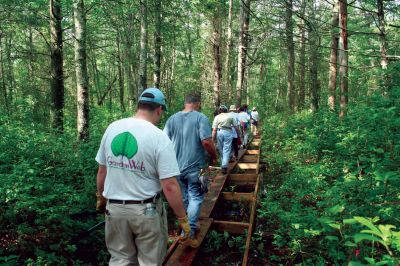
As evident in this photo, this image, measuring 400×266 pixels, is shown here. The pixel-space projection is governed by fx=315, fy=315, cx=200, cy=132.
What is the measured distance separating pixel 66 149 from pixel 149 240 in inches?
182

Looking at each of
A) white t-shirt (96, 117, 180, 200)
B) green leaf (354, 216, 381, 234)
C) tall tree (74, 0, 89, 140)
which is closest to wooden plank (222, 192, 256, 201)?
tall tree (74, 0, 89, 140)

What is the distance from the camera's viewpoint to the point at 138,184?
3131 millimetres

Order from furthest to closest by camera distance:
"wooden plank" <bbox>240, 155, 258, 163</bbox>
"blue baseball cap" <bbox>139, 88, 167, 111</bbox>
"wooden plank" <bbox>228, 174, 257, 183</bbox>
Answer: "wooden plank" <bbox>240, 155, 258, 163</bbox> → "wooden plank" <bbox>228, 174, 257, 183</bbox> → "blue baseball cap" <bbox>139, 88, 167, 111</bbox>

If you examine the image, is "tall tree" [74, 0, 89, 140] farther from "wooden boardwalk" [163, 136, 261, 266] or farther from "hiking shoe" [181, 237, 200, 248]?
"hiking shoe" [181, 237, 200, 248]

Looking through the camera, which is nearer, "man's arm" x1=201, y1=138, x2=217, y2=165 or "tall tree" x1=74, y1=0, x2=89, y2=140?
"man's arm" x1=201, y1=138, x2=217, y2=165

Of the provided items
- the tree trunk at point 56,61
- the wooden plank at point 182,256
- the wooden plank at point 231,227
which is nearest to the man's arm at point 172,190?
the wooden plank at point 182,256

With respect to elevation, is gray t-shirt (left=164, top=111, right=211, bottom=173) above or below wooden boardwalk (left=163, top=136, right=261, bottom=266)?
above

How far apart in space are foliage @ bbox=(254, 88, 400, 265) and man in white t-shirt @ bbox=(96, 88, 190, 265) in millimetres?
1573

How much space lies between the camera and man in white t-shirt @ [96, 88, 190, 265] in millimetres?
3092

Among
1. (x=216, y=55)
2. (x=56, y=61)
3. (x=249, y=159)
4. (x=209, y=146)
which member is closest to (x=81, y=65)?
(x=56, y=61)

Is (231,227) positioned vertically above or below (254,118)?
below

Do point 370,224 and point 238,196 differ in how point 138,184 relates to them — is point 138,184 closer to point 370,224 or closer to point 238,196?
point 370,224

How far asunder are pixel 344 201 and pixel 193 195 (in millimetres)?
2340

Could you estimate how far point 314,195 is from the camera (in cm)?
616
